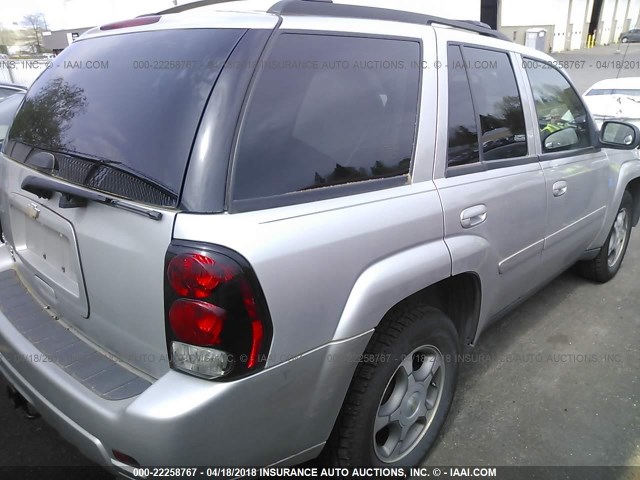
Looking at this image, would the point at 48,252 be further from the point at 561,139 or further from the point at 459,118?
the point at 561,139

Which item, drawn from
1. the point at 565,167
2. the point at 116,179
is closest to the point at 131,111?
the point at 116,179

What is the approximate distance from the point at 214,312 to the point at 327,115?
2.66 feet

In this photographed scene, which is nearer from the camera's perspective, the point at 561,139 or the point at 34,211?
the point at 34,211

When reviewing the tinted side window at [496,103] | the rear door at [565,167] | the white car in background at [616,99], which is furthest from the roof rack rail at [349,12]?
the white car in background at [616,99]

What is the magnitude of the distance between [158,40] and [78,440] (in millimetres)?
1451

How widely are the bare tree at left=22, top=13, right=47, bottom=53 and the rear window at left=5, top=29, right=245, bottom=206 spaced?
50.6m

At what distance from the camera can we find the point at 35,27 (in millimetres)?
45219

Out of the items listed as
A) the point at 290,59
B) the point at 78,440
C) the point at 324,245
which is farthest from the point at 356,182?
the point at 78,440

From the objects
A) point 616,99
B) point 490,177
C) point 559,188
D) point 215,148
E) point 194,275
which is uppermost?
point 215,148

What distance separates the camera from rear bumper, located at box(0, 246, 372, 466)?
142 centimetres

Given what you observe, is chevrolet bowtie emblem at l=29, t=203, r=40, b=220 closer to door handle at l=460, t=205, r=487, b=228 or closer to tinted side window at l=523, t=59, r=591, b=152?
door handle at l=460, t=205, r=487, b=228

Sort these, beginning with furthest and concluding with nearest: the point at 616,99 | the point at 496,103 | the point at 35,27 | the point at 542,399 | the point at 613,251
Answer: the point at 35,27, the point at 616,99, the point at 613,251, the point at 542,399, the point at 496,103

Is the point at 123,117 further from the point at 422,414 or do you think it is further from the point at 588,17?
the point at 588,17

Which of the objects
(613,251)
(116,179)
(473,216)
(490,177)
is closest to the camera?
(116,179)
